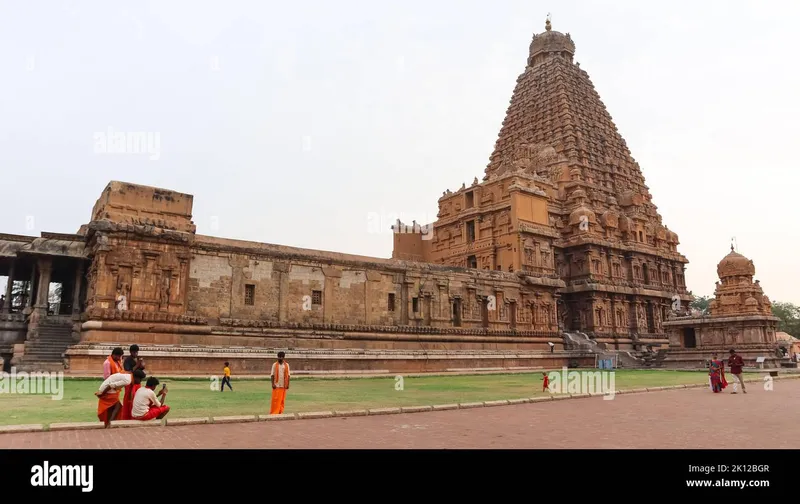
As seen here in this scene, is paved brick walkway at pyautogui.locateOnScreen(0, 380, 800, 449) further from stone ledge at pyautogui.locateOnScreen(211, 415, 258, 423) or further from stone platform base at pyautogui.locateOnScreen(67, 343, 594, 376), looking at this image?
stone platform base at pyautogui.locateOnScreen(67, 343, 594, 376)

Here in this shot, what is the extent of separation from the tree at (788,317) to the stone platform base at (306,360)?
6693 centimetres

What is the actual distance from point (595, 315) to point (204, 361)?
34585mm

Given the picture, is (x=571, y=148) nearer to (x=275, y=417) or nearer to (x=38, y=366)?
(x=38, y=366)

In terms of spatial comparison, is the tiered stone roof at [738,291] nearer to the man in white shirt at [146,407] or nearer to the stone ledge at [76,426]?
the man in white shirt at [146,407]

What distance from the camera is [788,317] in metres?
88.7

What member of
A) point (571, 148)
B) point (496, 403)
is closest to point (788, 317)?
point (571, 148)

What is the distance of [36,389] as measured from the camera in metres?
17.7

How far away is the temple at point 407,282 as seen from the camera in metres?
26.2

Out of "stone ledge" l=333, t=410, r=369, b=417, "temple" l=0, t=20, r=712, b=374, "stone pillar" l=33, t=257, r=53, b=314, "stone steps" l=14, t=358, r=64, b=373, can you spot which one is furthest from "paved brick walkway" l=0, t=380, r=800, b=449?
"stone pillar" l=33, t=257, r=53, b=314

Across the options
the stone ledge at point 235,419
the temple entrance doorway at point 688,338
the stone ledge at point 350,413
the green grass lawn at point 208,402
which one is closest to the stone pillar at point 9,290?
the green grass lawn at point 208,402
